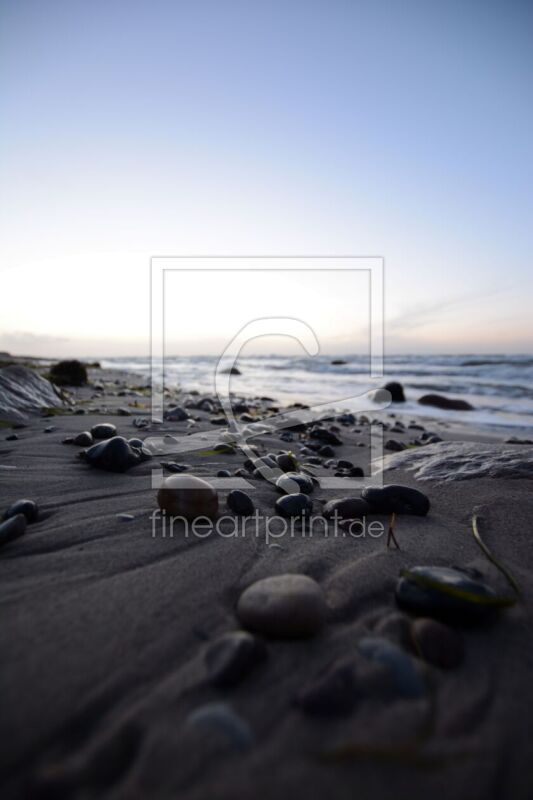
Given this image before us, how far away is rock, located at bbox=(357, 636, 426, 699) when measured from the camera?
1.06 meters

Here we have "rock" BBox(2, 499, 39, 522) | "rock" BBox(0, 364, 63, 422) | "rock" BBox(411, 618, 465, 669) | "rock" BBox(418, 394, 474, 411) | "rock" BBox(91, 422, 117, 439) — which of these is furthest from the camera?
"rock" BBox(418, 394, 474, 411)

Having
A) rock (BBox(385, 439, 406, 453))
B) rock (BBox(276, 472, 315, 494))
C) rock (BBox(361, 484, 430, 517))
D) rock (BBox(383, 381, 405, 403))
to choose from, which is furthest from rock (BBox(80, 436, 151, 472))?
rock (BBox(383, 381, 405, 403))

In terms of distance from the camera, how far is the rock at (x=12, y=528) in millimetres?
1716

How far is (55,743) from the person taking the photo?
0.89 metres

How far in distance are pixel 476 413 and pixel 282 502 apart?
349 inches

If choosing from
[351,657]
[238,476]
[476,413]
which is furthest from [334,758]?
[476,413]

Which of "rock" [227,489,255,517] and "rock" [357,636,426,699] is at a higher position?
"rock" [227,489,255,517]

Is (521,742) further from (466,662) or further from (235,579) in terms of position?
(235,579)

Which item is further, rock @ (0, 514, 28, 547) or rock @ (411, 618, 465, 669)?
rock @ (0, 514, 28, 547)

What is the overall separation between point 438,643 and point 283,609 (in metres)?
0.45

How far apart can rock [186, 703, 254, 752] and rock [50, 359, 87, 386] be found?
9.52 m

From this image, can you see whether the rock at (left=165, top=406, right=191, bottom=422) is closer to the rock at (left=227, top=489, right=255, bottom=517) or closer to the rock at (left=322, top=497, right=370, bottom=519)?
the rock at (left=227, top=489, right=255, bottom=517)

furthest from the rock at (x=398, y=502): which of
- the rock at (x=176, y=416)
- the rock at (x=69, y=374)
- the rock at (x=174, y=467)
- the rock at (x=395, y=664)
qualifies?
the rock at (x=69, y=374)

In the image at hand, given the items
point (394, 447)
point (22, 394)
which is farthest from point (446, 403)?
point (22, 394)
